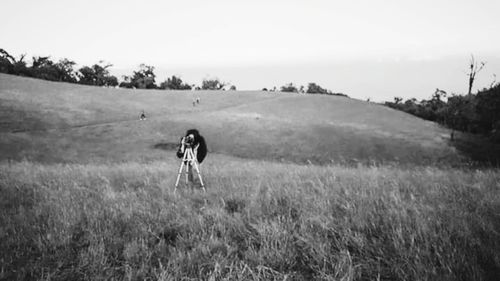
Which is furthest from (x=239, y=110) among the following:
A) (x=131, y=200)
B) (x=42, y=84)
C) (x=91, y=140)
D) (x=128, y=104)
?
(x=131, y=200)

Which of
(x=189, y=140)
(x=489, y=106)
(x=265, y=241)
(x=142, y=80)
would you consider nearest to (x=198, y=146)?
(x=189, y=140)

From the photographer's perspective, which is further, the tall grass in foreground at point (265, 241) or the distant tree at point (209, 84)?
the distant tree at point (209, 84)

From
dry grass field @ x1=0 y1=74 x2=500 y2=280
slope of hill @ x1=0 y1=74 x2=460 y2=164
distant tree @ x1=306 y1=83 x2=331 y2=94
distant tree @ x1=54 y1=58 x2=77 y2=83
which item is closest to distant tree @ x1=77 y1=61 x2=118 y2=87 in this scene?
distant tree @ x1=54 y1=58 x2=77 y2=83

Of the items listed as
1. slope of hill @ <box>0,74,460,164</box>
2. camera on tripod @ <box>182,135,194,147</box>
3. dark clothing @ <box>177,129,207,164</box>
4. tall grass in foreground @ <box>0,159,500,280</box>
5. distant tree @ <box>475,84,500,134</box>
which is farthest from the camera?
distant tree @ <box>475,84,500,134</box>

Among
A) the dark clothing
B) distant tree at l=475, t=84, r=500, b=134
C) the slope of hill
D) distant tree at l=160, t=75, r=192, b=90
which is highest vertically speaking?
distant tree at l=160, t=75, r=192, b=90

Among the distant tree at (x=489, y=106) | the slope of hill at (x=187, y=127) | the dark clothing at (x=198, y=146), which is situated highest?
the distant tree at (x=489, y=106)

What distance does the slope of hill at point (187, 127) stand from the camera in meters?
29.7

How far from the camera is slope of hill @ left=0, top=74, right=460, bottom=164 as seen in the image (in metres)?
29.7

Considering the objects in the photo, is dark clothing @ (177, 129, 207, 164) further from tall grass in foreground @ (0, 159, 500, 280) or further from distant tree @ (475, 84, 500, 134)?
distant tree @ (475, 84, 500, 134)

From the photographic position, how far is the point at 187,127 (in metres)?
39.5

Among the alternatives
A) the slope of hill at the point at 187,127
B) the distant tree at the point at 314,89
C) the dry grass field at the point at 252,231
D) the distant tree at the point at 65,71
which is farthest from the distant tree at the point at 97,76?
the dry grass field at the point at 252,231

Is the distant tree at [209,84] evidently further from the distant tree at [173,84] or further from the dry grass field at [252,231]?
the dry grass field at [252,231]

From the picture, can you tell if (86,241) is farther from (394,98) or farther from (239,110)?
(394,98)

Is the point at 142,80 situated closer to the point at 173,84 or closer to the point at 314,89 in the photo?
the point at 173,84
